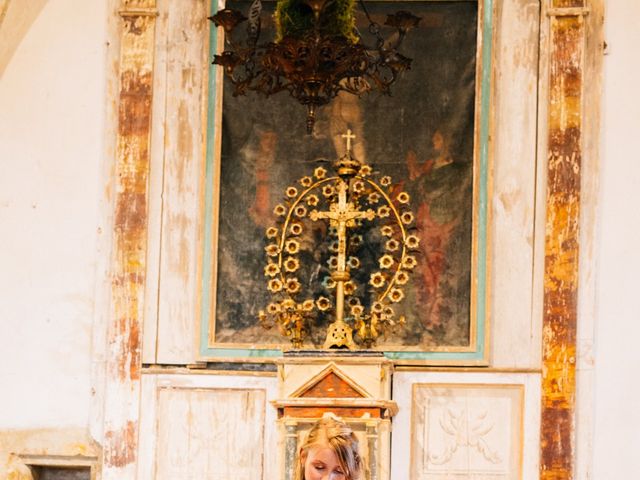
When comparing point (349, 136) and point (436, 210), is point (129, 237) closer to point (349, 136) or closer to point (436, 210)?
point (349, 136)

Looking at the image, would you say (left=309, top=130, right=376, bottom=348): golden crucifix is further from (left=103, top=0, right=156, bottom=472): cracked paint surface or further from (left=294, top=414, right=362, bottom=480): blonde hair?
(left=294, top=414, right=362, bottom=480): blonde hair

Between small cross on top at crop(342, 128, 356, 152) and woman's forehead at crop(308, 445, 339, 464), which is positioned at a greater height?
small cross on top at crop(342, 128, 356, 152)

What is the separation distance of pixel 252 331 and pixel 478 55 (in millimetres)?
2039

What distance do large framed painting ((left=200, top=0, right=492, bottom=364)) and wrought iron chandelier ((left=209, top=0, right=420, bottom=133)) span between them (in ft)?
2.21

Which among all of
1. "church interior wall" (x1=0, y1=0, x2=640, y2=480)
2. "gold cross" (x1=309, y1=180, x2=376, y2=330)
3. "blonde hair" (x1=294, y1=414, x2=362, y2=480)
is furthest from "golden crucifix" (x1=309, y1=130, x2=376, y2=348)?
"blonde hair" (x1=294, y1=414, x2=362, y2=480)

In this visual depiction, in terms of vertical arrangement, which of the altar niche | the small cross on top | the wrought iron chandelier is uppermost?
the wrought iron chandelier

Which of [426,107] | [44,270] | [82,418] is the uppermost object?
[426,107]

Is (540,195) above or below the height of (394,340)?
above

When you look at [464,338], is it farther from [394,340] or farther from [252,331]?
[252,331]

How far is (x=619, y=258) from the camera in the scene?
423 inches

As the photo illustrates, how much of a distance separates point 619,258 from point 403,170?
4.34 feet

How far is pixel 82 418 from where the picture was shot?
11016mm

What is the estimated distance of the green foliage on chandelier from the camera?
385 inches

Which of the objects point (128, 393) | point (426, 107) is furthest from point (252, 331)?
point (426, 107)
